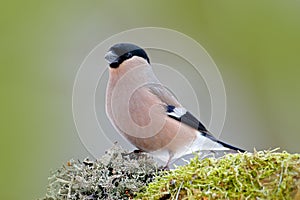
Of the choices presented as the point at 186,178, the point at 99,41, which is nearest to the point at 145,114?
the point at 186,178

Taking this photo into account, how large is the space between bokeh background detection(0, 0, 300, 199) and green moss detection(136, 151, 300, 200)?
2.72m

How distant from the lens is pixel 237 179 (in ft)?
3.91

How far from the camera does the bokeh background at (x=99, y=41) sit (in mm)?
4367

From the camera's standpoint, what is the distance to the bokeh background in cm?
437

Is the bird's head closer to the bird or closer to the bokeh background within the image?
the bird

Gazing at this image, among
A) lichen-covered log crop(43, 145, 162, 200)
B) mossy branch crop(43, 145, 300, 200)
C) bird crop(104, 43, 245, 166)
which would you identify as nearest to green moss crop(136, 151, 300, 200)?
mossy branch crop(43, 145, 300, 200)

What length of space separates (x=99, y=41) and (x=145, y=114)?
332cm

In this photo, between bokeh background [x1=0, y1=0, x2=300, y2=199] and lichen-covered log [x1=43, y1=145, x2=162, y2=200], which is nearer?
lichen-covered log [x1=43, y1=145, x2=162, y2=200]

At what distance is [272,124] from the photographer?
438 cm

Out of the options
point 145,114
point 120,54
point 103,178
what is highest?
point 120,54

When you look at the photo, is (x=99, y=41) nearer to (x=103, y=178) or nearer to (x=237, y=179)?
(x=103, y=178)

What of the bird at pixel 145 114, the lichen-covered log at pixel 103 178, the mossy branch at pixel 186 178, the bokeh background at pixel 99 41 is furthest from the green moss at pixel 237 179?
the bokeh background at pixel 99 41

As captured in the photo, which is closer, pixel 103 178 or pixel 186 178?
pixel 186 178

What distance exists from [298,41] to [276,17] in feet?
1.36
